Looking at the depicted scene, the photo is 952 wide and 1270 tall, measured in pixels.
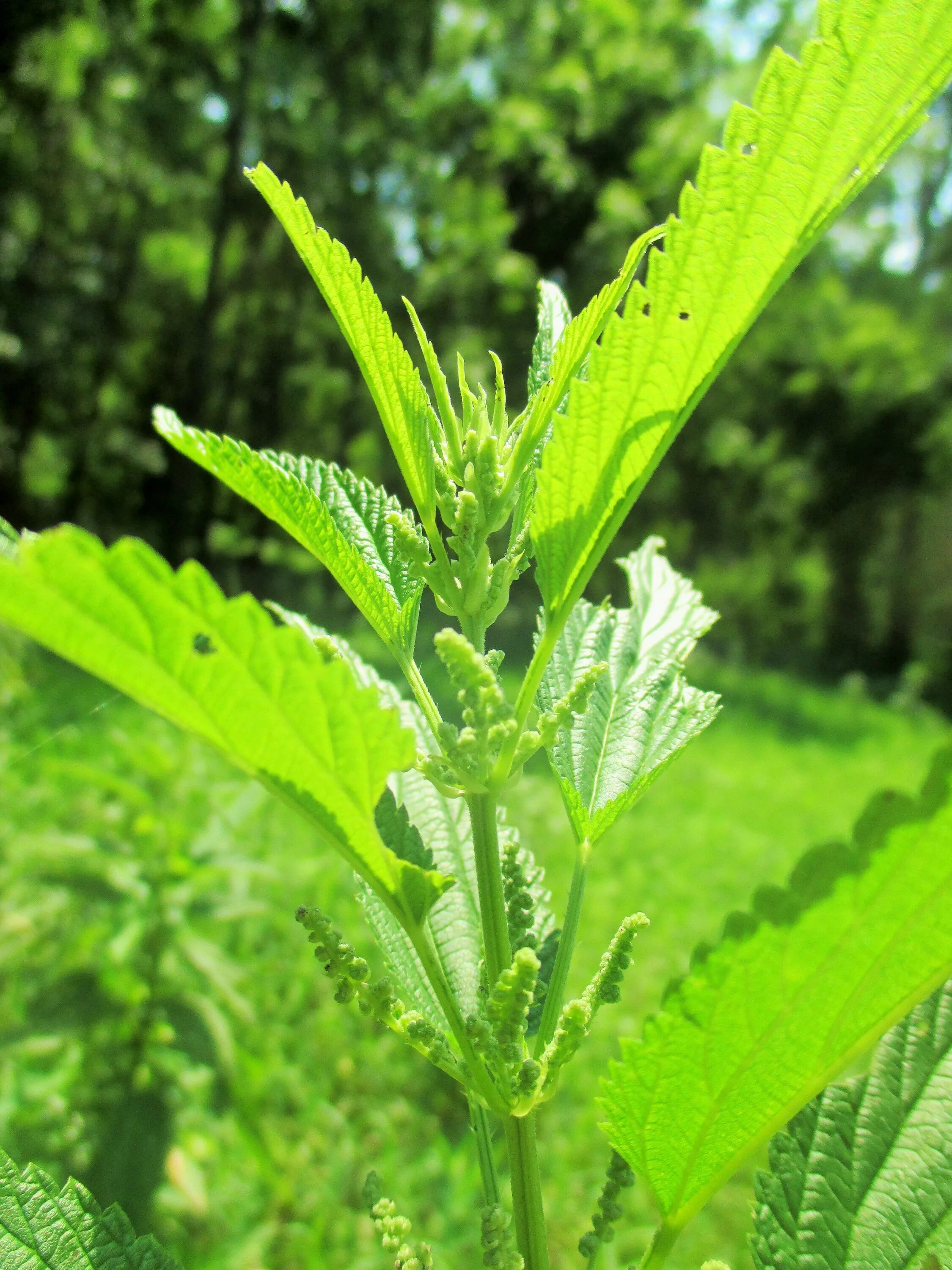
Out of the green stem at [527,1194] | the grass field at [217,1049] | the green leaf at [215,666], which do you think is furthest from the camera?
the grass field at [217,1049]

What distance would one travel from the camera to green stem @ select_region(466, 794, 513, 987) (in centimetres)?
50

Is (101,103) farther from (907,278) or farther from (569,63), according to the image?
(907,278)

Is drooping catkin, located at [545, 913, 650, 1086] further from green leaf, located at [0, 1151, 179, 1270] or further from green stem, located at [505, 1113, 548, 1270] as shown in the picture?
green leaf, located at [0, 1151, 179, 1270]

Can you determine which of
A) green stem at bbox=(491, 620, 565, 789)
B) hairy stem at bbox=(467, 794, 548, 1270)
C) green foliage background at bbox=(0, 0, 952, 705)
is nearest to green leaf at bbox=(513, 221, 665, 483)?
green stem at bbox=(491, 620, 565, 789)

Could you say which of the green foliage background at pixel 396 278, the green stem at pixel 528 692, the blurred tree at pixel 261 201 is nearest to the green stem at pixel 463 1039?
the green stem at pixel 528 692

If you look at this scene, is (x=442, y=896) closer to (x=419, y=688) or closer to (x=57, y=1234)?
(x=419, y=688)

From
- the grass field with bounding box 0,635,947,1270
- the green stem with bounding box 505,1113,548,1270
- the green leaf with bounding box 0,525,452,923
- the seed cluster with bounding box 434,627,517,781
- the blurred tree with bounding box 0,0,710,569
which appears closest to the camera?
the green leaf with bounding box 0,525,452,923

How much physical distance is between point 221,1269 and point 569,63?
436 inches

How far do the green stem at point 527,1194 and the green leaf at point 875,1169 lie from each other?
12 cm

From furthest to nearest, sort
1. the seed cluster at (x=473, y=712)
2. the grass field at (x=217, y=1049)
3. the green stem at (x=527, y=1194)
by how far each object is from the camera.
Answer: the grass field at (x=217, y=1049) < the green stem at (x=527, y=1194) < the seed cluster at (x=473, y=712)

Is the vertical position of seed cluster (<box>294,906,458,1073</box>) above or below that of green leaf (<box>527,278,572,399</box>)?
below

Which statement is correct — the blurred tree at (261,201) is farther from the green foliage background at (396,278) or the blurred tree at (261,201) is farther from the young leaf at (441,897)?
the young leaf at (441,897)

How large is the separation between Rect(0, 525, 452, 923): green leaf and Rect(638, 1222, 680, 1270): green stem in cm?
29

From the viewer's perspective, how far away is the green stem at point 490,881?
0.50 metres
